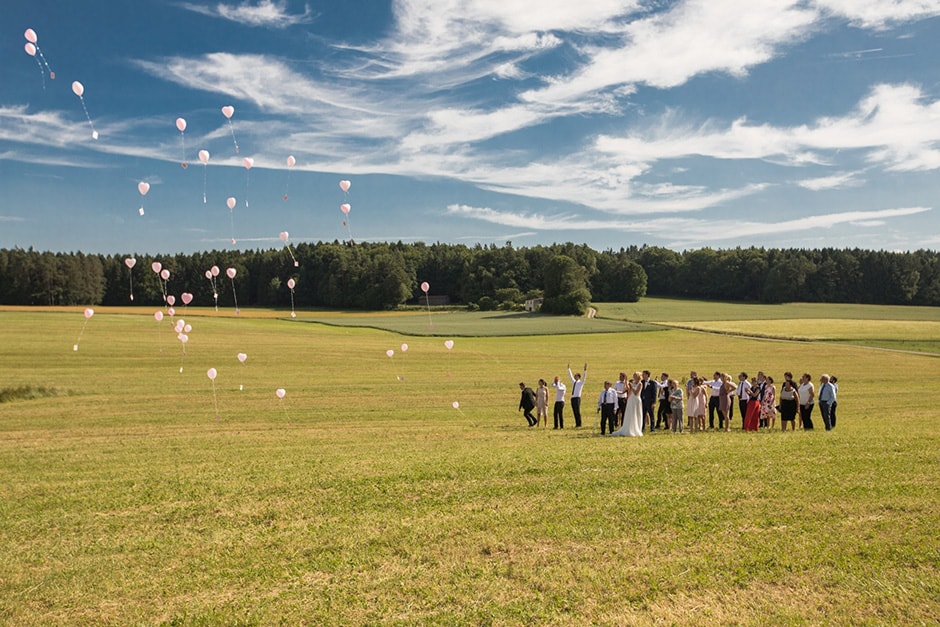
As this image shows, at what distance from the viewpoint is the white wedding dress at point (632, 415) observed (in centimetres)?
1945

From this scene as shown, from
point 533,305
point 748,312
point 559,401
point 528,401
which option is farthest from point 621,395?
point 748,312

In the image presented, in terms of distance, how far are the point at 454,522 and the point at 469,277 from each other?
4326 inches

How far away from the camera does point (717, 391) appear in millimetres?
21812

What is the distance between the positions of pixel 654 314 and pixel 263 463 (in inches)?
3457

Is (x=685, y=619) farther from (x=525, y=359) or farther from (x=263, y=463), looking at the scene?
(x=525, y=359)

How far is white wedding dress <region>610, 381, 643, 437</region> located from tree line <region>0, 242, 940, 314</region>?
7892 centimetres

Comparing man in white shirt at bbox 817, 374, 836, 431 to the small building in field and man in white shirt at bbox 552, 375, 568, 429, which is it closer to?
man in white shirt at bbox 552, 375, 568, 429

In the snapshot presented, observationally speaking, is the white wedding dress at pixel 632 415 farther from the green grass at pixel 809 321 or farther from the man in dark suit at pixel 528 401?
the green grass at pixel 809 321

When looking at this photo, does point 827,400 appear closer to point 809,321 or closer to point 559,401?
point 559,401

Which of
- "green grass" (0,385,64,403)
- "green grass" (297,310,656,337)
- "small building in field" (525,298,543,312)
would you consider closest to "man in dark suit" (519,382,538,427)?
"green grass" (0,385,64,403)

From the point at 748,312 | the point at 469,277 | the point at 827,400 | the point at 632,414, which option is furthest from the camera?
the point at 469,277

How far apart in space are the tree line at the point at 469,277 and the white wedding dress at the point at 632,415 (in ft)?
259

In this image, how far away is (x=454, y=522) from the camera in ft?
33.3

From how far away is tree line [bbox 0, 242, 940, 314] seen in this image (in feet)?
333
